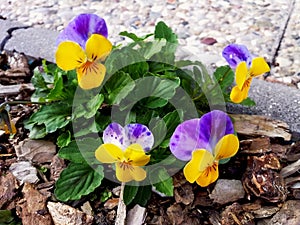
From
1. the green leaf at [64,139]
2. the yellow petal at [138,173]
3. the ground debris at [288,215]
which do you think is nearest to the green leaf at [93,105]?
the green leaf at [64,139]

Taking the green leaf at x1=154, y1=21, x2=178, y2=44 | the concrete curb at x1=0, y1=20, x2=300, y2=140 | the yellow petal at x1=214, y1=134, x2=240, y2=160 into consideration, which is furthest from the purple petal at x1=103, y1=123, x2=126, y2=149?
the concrete curb at x1=0, y1=20, x2=300, y2=140

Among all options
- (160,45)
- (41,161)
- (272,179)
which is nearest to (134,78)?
(160,45)

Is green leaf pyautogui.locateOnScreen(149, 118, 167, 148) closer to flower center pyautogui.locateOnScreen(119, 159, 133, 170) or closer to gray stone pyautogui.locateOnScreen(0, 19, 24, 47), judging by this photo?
flower center pyautogui.locateOnScreen(119, 159, 133, 170)

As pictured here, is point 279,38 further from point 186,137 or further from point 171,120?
point 186,137

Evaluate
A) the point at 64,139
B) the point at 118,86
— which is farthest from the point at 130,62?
the point at 64,139

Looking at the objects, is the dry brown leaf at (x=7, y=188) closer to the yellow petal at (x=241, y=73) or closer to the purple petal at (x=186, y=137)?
the purple petal at (x=186, y=137)

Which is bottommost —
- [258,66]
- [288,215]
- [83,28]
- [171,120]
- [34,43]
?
[288,215]
